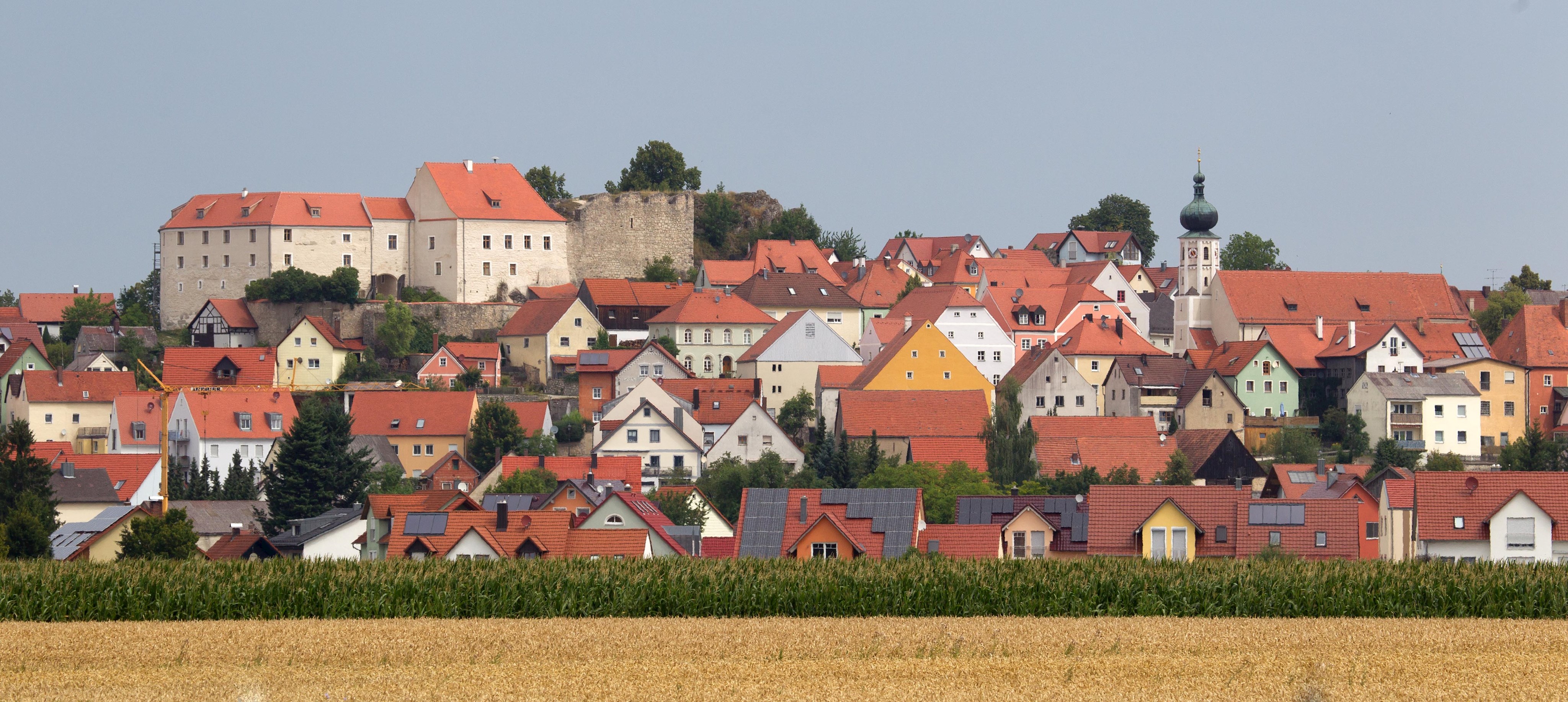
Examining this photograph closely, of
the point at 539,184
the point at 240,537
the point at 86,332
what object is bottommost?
the point at 240,537

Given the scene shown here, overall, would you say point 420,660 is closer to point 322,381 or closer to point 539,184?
point 322,381

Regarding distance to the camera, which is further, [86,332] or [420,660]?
[86,332]

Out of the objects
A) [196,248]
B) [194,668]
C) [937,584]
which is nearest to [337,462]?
[196,248]

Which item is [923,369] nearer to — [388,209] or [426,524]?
[388,209]

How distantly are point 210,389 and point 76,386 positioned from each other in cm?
553

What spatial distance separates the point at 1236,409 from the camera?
265ft

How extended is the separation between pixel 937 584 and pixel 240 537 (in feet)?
106

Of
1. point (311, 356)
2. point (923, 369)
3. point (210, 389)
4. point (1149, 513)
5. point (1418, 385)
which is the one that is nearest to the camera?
point (1149, 513)

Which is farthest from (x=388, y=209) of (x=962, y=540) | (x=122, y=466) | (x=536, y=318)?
(x=962, y=540)

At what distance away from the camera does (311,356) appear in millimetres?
86500

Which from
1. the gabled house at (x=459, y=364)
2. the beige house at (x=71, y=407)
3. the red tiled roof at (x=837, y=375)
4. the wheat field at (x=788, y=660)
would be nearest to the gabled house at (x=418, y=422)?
the gabled house at (x=459, y=364)

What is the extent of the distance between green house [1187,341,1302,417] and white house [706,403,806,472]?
17149mm

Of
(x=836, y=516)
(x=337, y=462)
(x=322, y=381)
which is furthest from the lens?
(x=322, y=381)

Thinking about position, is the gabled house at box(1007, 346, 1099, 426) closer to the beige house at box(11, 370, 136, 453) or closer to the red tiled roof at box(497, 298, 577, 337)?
the red tiled roof at box(497, 298, 577, 337)
